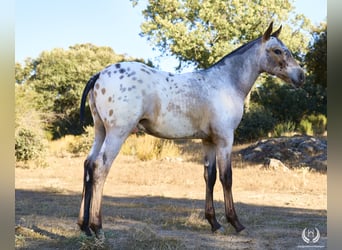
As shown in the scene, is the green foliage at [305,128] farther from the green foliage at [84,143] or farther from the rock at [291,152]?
the green foliage at [84,143]

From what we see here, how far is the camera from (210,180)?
186 inches

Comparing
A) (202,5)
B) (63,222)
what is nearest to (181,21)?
(202,5)

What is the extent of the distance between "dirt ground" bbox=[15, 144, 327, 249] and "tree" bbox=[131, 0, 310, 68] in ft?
23.7

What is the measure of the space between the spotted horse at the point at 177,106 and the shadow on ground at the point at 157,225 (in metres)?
0.27

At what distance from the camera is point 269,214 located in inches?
225

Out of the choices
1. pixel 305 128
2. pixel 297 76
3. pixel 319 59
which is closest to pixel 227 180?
pixel 297 76

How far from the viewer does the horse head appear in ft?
15.8

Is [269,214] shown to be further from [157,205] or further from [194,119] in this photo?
[194,119]

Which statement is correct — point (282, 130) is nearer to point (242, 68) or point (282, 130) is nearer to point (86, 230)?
point (242, 68)

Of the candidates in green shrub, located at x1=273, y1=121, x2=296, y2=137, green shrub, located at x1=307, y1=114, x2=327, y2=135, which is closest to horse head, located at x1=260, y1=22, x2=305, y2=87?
green shrub, located at x1=273, y1=121, x2=296, y2=137

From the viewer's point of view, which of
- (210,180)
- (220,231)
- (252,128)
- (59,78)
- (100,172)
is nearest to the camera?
(100,172)

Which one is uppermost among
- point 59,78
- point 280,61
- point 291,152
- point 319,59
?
point 59,78

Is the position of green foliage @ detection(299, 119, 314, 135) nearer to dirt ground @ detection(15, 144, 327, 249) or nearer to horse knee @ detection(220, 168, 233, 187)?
dirt ground @ detection(15, 144, 327, 249)

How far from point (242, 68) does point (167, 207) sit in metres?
2.53
